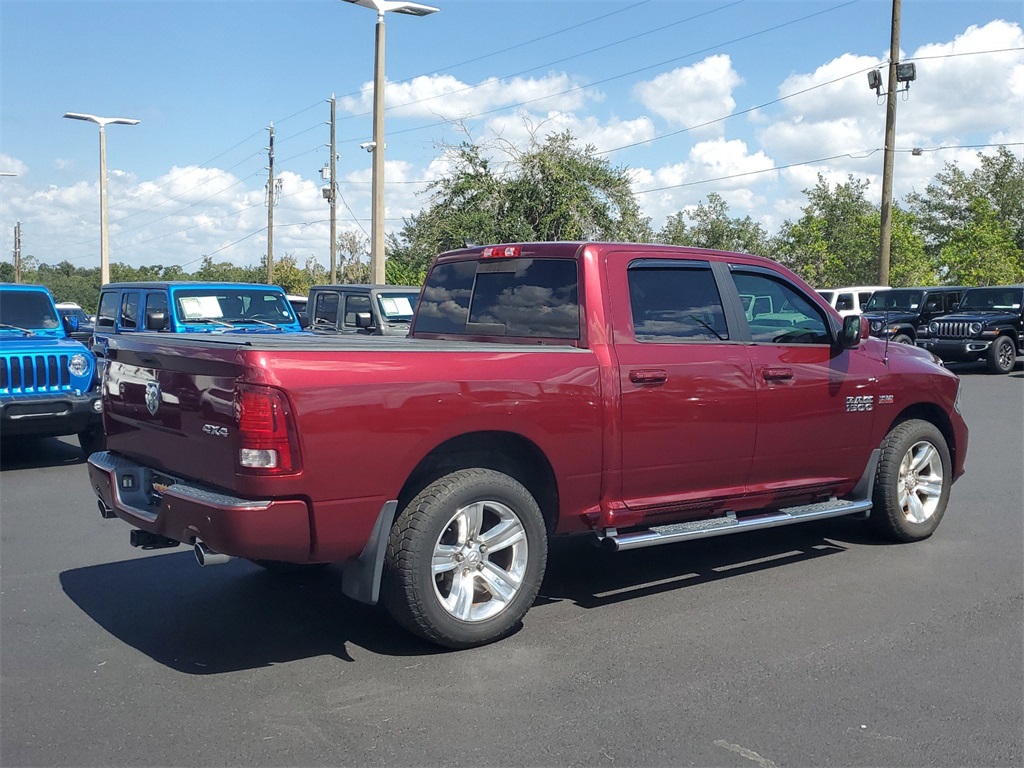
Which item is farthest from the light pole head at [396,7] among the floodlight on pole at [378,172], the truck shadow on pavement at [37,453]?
the truck shadow on pavement at [37,453]

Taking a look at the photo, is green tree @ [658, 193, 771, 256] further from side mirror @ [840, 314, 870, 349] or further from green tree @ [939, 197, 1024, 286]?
side mirror @ [840, 314, 870, 349]

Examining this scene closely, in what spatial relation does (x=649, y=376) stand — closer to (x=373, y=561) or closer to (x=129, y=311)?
(x=373, y=561)

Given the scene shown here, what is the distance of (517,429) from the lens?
4715 millimetres

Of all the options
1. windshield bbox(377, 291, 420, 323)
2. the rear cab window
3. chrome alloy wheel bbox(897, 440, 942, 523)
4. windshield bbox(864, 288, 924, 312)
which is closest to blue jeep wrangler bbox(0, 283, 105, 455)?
the rear cab window

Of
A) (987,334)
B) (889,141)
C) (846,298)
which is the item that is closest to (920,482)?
(987,334)

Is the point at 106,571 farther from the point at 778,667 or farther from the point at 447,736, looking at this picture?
the point at 778,667

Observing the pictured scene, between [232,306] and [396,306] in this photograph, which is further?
[396,306]

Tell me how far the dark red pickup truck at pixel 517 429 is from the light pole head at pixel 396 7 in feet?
41.0

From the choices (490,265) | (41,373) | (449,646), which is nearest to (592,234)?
(41,373)

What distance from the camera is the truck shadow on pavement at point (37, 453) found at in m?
10.3

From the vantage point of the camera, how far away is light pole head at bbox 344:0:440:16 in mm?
17344

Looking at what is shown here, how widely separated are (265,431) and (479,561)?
128 centimetres

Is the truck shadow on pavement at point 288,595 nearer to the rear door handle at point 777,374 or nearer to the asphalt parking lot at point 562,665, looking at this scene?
the asphalt parking lot at point 562,665

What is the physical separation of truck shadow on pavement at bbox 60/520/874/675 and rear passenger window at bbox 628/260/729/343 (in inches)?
58.7
